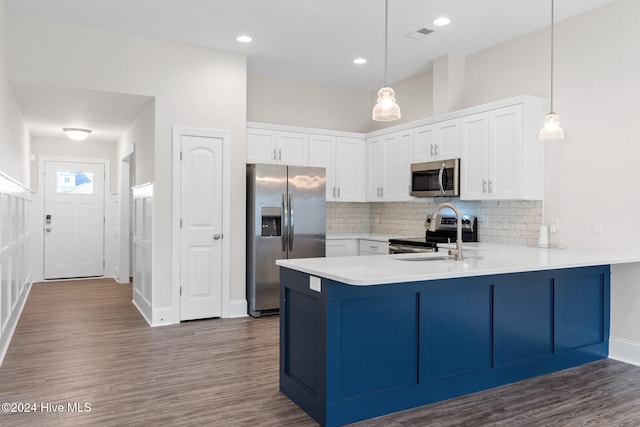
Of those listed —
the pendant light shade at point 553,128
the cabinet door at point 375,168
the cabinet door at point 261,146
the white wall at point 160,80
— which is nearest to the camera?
the pendant light shade at point 553,128

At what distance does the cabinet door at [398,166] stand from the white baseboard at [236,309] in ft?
7.54

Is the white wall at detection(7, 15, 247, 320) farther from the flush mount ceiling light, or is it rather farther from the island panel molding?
the island panel molding

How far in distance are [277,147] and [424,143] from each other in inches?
70.4

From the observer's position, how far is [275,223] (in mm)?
5422

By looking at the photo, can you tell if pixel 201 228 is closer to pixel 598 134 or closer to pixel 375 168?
pixel 375 168

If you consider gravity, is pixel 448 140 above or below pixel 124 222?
above

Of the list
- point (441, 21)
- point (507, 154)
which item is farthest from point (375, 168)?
point (441, 21)

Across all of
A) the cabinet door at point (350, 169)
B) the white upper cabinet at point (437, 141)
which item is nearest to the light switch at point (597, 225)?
the white upper cabinet at point (437, 141)

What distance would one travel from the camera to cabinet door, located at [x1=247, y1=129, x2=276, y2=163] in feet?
18.4

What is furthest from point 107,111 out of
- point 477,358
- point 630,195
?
point 630,195

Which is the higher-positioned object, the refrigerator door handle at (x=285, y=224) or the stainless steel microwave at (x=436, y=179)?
the stainless steel microwave at (x=436, y=179)

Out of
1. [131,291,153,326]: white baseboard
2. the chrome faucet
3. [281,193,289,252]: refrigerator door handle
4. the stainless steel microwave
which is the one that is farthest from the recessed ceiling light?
[131,291,153,326]: white baseboard

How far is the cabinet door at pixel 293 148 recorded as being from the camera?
5820 millimetres

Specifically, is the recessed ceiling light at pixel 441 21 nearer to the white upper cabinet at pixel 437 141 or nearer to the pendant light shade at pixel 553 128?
the white upper cabinet at pixel 437 141
